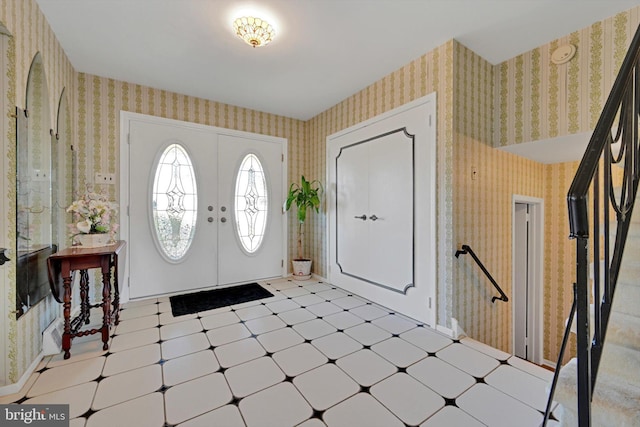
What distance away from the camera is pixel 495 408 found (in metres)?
1.43

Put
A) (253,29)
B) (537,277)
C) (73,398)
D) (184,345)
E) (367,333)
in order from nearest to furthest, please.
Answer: (73,398) → (253,29) → (184,345) → (367,333) → (537,277)

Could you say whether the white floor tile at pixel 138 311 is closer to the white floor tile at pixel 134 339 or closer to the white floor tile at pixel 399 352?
the white floor tile at pixel 134 339

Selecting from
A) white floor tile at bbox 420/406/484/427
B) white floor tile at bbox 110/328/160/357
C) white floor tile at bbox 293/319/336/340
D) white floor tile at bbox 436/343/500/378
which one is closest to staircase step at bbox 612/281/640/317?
white floor tile at bbox 436/343/500/378

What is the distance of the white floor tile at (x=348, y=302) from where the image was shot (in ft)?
9.53

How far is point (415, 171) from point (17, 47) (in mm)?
3003

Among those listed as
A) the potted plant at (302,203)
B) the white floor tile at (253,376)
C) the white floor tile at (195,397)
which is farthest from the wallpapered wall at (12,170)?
the potted plant at (302,203)

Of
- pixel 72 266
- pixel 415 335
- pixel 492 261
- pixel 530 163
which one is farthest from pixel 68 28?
pixel 530 163

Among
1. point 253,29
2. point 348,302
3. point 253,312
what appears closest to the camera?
point 253,29

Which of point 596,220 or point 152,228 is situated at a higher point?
point 596,220

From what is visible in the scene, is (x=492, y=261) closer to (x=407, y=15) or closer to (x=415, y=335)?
(x=415, y=335)

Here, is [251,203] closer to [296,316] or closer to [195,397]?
[296,316]

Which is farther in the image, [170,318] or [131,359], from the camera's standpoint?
[170,318]

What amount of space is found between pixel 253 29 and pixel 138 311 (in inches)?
113

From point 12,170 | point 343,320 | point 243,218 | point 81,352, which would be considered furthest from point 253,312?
point 12,170
